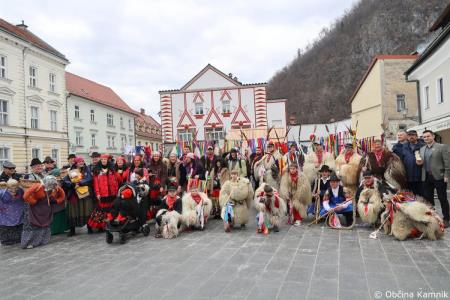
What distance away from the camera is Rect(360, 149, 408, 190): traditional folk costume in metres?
6.25

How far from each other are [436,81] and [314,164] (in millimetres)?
8566

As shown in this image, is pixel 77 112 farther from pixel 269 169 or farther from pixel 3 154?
pixel 269 169

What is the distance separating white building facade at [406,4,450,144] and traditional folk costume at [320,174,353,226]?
624 cm

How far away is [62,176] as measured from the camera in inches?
272

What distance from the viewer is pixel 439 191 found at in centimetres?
590

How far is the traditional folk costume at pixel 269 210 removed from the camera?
6074 millimetres

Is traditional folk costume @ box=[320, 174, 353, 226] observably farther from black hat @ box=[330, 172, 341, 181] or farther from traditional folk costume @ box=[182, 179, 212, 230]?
traditional folk costume @ box=[182, 179, 212, 230]

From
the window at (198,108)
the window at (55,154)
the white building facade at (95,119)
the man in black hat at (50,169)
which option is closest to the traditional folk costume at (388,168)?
the man in black hat at (50,169)

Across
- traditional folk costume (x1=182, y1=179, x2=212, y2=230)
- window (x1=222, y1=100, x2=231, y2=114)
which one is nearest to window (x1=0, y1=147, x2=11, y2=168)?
window (x1=222, y1=100, x2=231, y2=114)

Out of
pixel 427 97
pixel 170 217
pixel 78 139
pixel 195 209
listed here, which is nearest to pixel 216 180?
pixel 195 209

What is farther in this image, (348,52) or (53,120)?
(348,52)

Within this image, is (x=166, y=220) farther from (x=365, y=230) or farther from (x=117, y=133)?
(x=117, y=133)

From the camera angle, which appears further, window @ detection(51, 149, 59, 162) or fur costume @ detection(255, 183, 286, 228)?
window @ detection(51, 149, 59, 162)

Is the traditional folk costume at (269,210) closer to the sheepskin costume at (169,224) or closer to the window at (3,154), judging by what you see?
the sheepskin costume at (169,224)
